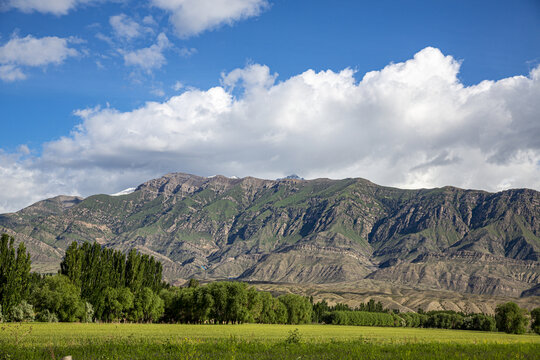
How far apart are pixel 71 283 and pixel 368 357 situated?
118m

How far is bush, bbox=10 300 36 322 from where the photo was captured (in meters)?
102

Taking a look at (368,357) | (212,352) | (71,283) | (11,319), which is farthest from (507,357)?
(71,283)

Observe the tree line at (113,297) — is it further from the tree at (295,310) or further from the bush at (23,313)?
the tree at (295,310)

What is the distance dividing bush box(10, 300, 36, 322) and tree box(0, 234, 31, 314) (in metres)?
1.39

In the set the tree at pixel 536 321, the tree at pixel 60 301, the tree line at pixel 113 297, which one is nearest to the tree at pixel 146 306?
the tree line at pixel 113 297

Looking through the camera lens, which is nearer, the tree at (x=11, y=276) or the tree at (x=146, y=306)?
the tree at (x=11, y=276)

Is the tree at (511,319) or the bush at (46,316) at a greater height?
the bush at (46,316)

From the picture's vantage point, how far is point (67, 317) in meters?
115

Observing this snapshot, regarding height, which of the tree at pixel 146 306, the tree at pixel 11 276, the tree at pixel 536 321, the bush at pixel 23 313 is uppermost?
the tree at pixel 11 276

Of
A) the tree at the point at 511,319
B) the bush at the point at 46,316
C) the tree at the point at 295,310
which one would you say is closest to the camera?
the bush at the point at 46,316

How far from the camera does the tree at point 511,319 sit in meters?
164

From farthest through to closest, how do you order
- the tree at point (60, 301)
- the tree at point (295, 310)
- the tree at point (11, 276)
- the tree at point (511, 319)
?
1. the tree at point (295, 310)
2. the tree at point (511, 319)
3. the tree at point (60, 301)
4. the tree at point (11, 276)

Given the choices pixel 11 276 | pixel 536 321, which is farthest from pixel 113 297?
pixel 536 321

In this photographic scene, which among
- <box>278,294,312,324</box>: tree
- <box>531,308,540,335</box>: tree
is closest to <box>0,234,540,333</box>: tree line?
<box>531,308,540,335</box>: tree
